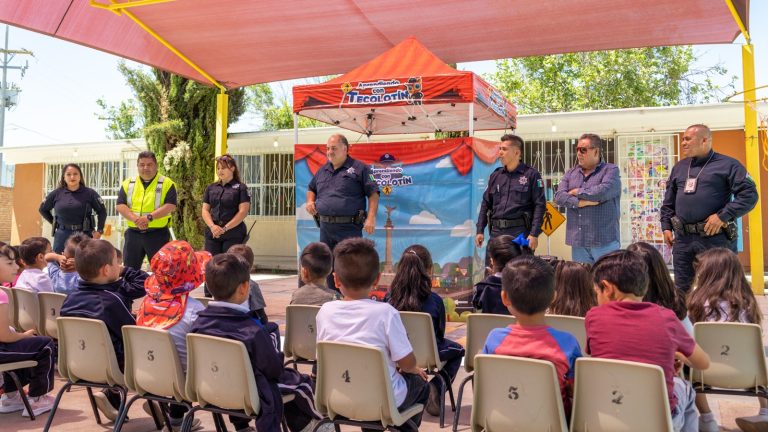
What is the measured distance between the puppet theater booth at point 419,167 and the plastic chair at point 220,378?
4149 millimetres

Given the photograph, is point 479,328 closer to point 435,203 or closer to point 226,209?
point 435,203

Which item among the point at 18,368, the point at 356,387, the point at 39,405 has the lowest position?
the point at 39,405

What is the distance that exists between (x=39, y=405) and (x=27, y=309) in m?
0.74

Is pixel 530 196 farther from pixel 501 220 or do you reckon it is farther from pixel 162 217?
pixel 162 217

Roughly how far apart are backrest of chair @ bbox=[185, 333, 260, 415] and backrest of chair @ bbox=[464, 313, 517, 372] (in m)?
1.22

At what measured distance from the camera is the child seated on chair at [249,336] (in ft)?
9.36

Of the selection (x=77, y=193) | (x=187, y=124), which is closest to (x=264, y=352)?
(x=77, y=193)

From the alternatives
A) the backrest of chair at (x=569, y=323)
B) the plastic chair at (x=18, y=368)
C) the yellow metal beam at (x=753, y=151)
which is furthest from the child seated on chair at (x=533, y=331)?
the yellow metal beam at (x=753, y=151)

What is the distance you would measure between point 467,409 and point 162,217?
12.6 feet

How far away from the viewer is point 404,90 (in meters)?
6.89

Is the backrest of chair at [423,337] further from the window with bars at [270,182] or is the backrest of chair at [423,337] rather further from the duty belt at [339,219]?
the window with bars at [270,182]

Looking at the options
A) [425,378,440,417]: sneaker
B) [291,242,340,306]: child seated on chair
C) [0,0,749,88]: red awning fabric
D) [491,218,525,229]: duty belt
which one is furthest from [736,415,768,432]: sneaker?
[0,0,749,88]: red awning fabric

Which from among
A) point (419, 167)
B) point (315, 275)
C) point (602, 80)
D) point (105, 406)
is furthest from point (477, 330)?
point (602, 80)

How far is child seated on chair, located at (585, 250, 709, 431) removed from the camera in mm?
2465
